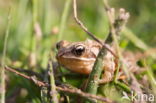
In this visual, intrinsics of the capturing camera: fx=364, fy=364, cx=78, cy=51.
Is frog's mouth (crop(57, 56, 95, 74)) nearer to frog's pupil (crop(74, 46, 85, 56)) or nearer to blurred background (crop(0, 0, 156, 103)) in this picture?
frog's pupil (crop(74, 46, 85, 56))

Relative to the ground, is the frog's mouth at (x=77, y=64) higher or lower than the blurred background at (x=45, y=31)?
lower

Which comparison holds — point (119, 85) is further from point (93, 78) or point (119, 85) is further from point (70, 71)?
point (70, 71)

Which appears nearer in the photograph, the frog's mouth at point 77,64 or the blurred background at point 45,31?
the frog's mouth at point 77,64

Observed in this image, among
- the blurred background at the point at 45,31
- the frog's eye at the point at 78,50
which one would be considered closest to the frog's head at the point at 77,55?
the frog's eye at the point at 78,50

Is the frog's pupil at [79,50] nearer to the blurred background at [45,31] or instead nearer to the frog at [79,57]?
→ the frog at [79,57]

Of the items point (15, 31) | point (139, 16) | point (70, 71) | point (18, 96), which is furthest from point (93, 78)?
point (139, 16)

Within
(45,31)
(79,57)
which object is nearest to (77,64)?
(79,57)

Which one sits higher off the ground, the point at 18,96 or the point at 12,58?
the point at 12,58
